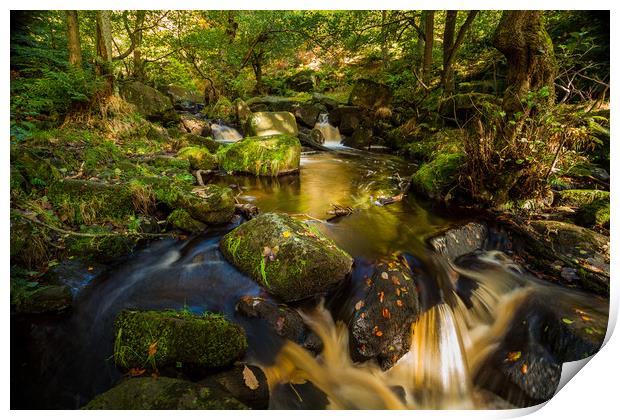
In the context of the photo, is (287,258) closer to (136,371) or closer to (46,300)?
(136,371)

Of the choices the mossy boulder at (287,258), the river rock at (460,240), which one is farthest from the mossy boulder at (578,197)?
the mossy boulder at (287,258)

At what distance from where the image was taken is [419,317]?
8.00 feet

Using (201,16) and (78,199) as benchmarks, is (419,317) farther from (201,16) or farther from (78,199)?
(201,16)

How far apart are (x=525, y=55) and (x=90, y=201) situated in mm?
5177

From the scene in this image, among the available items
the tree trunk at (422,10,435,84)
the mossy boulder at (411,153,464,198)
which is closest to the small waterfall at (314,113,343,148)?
the tree trunk at (422,10,435,84)

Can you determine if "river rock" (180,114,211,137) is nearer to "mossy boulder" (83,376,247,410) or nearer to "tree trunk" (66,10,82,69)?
"tree trunk" (66,10,82,69)

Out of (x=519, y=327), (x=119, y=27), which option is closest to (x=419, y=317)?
(x=519, y=327)

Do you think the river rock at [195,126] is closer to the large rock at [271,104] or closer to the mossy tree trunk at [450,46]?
the large rock at [271,104]

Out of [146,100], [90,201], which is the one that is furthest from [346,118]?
[90,201]

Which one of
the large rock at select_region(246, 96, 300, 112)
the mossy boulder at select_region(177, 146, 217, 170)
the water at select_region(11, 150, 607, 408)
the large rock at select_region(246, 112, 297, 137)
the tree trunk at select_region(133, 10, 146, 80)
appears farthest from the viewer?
the large rock at select_region(246, 96, 300, 112)

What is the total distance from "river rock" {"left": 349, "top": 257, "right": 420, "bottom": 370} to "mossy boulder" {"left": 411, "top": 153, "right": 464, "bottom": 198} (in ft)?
8.15

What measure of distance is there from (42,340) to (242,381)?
156 centimetres

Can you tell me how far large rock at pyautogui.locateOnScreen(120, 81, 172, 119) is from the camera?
7.86m

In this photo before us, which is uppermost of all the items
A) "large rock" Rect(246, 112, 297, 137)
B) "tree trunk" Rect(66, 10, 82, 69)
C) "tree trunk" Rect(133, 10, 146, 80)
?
"tree trunk" Rect(133, 10, 146, 80)
